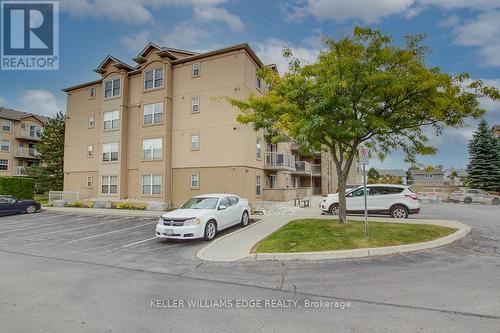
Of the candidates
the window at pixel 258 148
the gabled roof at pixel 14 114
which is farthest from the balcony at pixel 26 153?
the window at pixel 258 148

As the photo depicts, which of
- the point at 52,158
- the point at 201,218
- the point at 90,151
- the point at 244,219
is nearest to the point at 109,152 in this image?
the point at 90,151

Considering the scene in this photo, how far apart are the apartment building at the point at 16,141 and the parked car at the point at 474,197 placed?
50622 mm

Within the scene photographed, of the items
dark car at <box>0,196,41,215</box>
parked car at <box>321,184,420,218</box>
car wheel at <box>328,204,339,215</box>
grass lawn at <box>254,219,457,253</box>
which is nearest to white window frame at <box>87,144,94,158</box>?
dark car at <box>0,196,41,215</box>

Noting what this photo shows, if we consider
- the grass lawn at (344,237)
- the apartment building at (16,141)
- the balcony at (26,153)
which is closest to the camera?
the grass lawn at (344,237)

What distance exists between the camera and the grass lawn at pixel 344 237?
8.66 meters

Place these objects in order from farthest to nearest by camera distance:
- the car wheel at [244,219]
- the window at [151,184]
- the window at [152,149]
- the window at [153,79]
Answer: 1. the window at [153,79]
2. the window at [152,149]
3. the window at [151,184]
4. the car wheel at [244,219]

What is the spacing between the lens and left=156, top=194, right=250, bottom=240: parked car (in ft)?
34.2

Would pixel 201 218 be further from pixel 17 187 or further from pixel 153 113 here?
pixel 17 187

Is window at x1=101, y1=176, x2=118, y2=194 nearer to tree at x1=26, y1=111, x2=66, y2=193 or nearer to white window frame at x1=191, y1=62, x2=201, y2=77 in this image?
white window frame at x1=191, y1=62, x2=201, y2=77

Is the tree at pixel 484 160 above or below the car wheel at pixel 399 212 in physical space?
above

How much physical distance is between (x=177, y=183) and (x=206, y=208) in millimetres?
11867

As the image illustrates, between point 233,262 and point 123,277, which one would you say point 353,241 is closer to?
point 233,262

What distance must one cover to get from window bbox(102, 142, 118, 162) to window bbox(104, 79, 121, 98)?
4274 mm

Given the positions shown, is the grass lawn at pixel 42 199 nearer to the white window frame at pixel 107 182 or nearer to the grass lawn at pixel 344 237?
the white window frame at pixel 107 182
